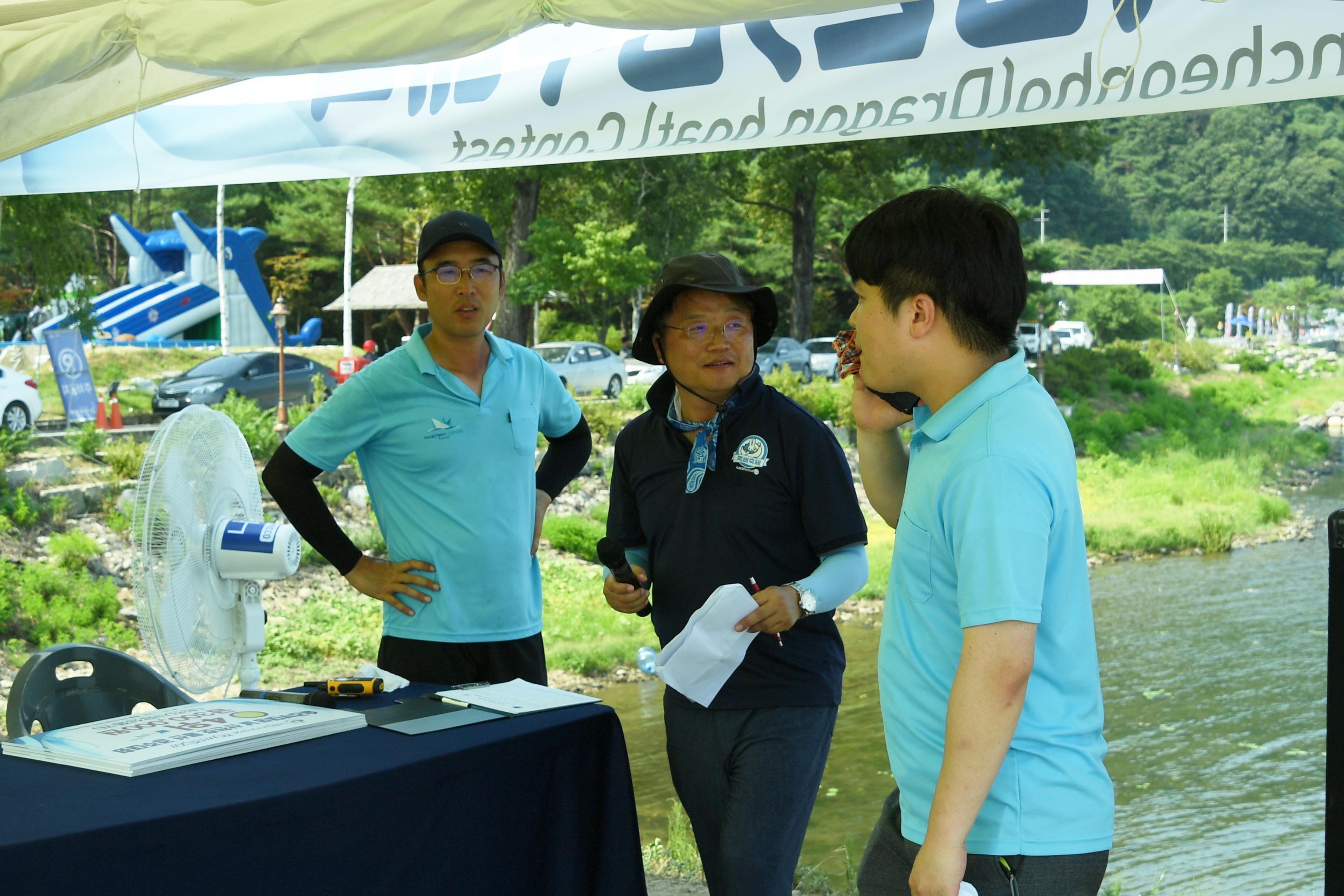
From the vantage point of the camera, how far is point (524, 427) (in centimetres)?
306

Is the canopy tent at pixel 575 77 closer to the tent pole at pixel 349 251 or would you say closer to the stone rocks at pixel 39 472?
the stone rocks at pixel 39 472

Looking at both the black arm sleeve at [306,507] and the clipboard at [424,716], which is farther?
the black arm sleeve at [306,507]

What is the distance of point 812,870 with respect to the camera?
4430 millimetres

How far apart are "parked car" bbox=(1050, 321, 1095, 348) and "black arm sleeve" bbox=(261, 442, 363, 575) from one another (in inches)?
1623

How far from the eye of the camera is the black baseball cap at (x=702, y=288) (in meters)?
2.40

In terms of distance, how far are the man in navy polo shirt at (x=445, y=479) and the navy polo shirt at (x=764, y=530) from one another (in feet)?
1.94

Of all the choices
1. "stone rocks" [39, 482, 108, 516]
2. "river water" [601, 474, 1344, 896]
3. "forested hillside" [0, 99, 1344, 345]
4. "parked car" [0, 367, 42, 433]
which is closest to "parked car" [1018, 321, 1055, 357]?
"forested hillside" [0, 99, 1344, 345]

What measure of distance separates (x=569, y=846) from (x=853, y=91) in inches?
67.6

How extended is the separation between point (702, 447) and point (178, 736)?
1098 mm

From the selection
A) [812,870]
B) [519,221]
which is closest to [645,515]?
[812,870]

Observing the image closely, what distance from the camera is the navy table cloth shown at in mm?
1612

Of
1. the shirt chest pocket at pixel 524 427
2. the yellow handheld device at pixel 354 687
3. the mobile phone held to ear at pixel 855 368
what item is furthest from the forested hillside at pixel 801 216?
the mobile phone held to ear at pixel 855 368

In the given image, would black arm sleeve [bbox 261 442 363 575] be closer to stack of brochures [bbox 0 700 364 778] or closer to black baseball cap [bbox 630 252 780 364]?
stack of brochures [bbox 0 700 364 778]

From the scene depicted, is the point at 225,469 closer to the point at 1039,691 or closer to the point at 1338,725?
the point at 1039,691
